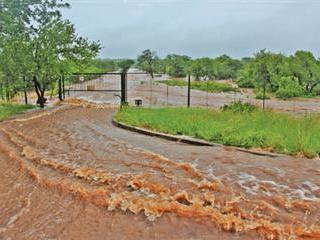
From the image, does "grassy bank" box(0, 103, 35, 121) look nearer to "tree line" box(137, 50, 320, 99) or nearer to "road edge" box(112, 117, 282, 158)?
"road edge" box(112, 117, 282, 158)

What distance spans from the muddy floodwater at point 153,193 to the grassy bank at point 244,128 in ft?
1.46

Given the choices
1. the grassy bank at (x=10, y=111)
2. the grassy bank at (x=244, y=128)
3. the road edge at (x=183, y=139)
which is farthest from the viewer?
the grassy bank at (x=10, y=111)

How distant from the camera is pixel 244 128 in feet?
26.2

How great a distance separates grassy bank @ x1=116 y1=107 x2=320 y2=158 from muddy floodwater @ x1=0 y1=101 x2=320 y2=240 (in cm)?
45

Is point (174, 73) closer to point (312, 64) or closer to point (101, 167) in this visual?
point (312, 64)

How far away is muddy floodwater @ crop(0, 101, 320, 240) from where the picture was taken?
3.81 metres

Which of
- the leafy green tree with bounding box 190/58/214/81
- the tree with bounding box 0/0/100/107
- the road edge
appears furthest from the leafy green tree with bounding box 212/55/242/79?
the road edge

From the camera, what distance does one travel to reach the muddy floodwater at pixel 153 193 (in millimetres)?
3812

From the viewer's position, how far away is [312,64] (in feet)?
80.9

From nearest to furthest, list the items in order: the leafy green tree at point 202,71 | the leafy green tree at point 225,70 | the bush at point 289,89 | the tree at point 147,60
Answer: the bush at point 289,89, the leafy green tree at point 202,71, the leafy green tree at point 225,70, the tree at point 147,60

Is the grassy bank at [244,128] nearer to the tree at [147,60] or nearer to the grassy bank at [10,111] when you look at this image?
the grassy bank at [10,111]

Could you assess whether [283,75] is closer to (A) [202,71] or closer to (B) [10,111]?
(A) [202,71]

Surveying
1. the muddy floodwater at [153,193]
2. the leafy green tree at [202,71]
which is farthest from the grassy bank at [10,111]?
the leafy green tree at [202,71]

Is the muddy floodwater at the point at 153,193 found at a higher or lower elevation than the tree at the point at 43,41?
lower
